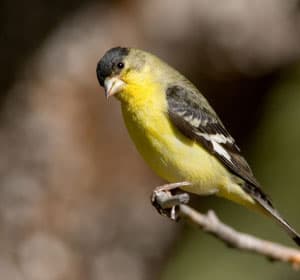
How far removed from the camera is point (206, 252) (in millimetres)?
6996

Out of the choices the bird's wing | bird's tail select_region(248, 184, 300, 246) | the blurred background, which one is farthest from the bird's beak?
the blurred background

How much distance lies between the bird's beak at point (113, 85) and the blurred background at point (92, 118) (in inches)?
133

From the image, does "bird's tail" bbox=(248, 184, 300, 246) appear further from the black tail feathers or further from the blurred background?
the blurred background

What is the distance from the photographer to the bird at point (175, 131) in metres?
3.85

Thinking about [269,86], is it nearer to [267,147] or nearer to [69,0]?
[267,147]

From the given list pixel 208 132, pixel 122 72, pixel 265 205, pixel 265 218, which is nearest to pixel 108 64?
pixel 122 72

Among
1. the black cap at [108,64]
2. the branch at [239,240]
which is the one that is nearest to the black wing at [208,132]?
the black cap at [108,64]

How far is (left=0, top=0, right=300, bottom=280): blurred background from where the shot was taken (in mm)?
7410

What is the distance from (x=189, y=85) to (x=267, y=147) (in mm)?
3265

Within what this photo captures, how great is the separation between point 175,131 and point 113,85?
1.18 feet

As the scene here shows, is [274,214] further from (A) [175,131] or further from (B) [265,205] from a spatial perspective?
(A) [175,131]

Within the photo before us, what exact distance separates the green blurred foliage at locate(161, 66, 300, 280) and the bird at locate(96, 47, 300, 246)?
2281 millimetres

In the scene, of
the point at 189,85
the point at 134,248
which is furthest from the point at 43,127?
the point at 189,85

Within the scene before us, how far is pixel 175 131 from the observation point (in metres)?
3.96
